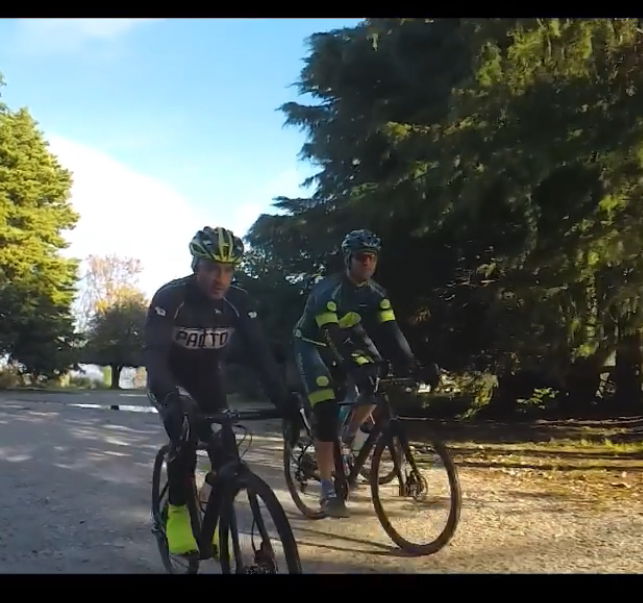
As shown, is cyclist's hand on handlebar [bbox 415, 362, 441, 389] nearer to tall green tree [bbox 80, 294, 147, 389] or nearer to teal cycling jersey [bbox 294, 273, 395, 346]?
teal cycling jersey [bbox 294, 273, 395, 346]

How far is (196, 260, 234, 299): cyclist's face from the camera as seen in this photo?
2.82 m

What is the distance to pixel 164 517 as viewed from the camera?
286cm

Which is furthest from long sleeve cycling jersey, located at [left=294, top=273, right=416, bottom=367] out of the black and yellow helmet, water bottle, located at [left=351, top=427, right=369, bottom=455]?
the black and yellow helmet

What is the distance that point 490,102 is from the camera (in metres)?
4.05

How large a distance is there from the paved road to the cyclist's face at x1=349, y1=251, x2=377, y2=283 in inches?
27.2

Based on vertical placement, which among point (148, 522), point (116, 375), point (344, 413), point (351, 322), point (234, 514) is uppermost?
point (351, 322)

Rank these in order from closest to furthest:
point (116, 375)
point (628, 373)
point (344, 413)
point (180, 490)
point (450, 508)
Answer: point (180, 490) < point (450, 508) < point (344, 413) < point (116, 375) < point (628, 373)

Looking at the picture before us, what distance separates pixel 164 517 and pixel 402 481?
35.3 inches

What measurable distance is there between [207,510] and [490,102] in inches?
98.9

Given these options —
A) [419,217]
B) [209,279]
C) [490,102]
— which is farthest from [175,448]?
[490,102]

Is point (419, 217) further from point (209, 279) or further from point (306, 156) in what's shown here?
point (209, 279)

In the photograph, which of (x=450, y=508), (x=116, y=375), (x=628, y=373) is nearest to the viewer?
(x=450, y=508)

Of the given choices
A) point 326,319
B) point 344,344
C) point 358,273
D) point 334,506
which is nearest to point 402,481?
point 334,506

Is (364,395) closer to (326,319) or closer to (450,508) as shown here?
(326,319)
